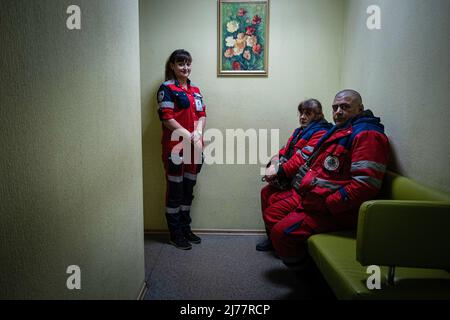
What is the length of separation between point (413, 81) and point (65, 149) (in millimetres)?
1789

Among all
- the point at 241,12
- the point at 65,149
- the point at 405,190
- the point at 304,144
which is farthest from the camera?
the point at 241,12

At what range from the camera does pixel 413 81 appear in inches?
75.6

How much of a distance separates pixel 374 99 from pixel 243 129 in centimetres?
116

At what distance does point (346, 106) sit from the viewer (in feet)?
7.13

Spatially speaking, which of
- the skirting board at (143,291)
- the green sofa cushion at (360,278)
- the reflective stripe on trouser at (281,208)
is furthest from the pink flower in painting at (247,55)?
the skirting board at (143,291)

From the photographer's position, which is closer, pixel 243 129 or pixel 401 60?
pixel 401 60

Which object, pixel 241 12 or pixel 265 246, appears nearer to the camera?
pixel 265 246

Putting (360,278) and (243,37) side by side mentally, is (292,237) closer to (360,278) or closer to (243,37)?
(360,278)

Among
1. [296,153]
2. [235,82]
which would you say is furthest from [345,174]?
[235,82]

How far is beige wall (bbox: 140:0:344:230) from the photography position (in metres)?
3.07

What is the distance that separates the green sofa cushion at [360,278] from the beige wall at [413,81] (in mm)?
450

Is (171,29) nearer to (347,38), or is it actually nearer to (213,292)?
(347,38)

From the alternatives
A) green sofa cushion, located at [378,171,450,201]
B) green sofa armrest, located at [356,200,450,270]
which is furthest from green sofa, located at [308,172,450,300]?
green sofa cushion, located at [378,171,450,201]

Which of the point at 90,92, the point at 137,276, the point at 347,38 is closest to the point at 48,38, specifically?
the point at 90,92
